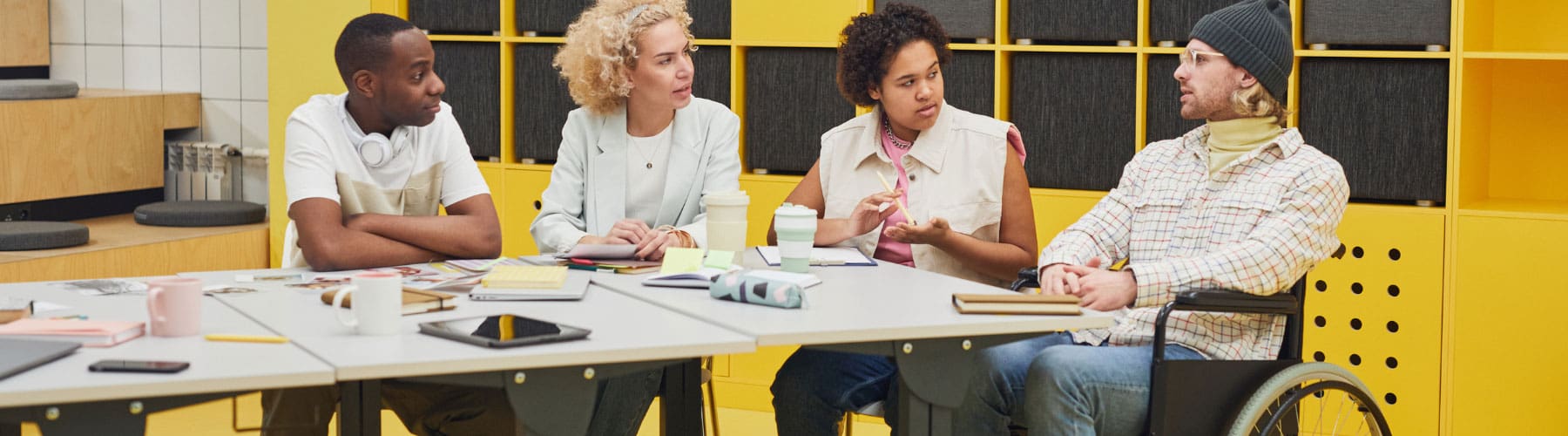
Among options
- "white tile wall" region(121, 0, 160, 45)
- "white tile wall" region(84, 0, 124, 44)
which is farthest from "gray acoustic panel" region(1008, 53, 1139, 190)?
"white tile wall" region(84, 0, 124, 44)

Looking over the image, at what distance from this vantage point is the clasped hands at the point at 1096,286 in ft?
8.56

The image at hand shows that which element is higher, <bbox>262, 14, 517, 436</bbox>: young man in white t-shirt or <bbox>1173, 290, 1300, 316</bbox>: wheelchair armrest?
<bbox>262, 14, 517, 436</bbox>: young man in white t-shirt

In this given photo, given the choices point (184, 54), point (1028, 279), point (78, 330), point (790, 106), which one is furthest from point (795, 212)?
point (184, 54)

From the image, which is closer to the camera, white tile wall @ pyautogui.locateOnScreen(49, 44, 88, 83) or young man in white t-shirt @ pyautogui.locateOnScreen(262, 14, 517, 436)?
young man in white t-shirt @ pyautogui.locateOnScreen(262, 14, 517, 436)

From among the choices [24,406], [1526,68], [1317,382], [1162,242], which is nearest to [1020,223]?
[1162,242]

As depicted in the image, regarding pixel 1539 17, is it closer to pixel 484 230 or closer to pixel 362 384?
pixel 484 230

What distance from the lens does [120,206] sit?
5316 mm

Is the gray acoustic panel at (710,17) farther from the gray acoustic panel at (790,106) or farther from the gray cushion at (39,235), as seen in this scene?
the gray cushion at (39,235)

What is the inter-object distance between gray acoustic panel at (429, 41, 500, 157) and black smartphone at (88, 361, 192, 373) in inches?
109

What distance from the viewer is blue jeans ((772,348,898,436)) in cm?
281

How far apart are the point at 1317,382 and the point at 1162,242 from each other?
423 millimetres

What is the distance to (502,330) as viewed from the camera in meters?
2.04

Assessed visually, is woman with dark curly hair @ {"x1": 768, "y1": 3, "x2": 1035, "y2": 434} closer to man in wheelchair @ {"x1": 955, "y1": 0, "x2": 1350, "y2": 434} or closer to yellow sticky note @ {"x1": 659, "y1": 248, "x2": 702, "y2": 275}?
man in wheelchair @ {"x1": 955, "y1": 0, "x2": 1350, "y2": 434}

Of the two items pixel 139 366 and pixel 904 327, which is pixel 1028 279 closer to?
pixel 904 327
